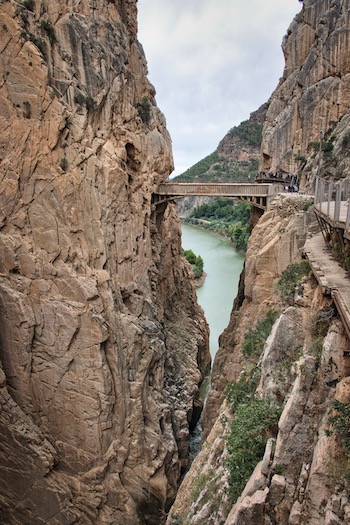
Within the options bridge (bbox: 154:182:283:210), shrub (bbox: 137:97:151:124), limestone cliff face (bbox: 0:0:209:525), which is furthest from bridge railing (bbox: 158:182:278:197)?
limestone cliff face (bbox: 0:0:209:525)

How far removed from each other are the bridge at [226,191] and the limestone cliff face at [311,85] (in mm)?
3816

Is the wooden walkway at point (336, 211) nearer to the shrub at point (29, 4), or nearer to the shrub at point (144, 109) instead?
the shrub at point (144, 109)

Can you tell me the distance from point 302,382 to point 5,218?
8.37 metres

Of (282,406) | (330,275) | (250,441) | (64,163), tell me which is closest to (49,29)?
(64,163)

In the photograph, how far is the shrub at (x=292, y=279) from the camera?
7.02 metres

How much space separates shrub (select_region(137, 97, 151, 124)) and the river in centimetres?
1316

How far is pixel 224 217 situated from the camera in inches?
2835

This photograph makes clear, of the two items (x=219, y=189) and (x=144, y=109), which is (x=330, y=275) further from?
(x=144, y=109)

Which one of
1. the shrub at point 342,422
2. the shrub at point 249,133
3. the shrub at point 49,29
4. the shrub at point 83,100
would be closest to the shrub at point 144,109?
the shrub at point 83,100

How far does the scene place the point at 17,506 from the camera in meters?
10.1

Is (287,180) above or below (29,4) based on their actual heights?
below

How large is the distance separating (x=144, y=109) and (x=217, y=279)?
71.6ft

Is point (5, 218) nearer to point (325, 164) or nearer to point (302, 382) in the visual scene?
point (302, 382)

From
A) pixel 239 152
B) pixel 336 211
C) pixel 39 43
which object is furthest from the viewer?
pixel 239 152
